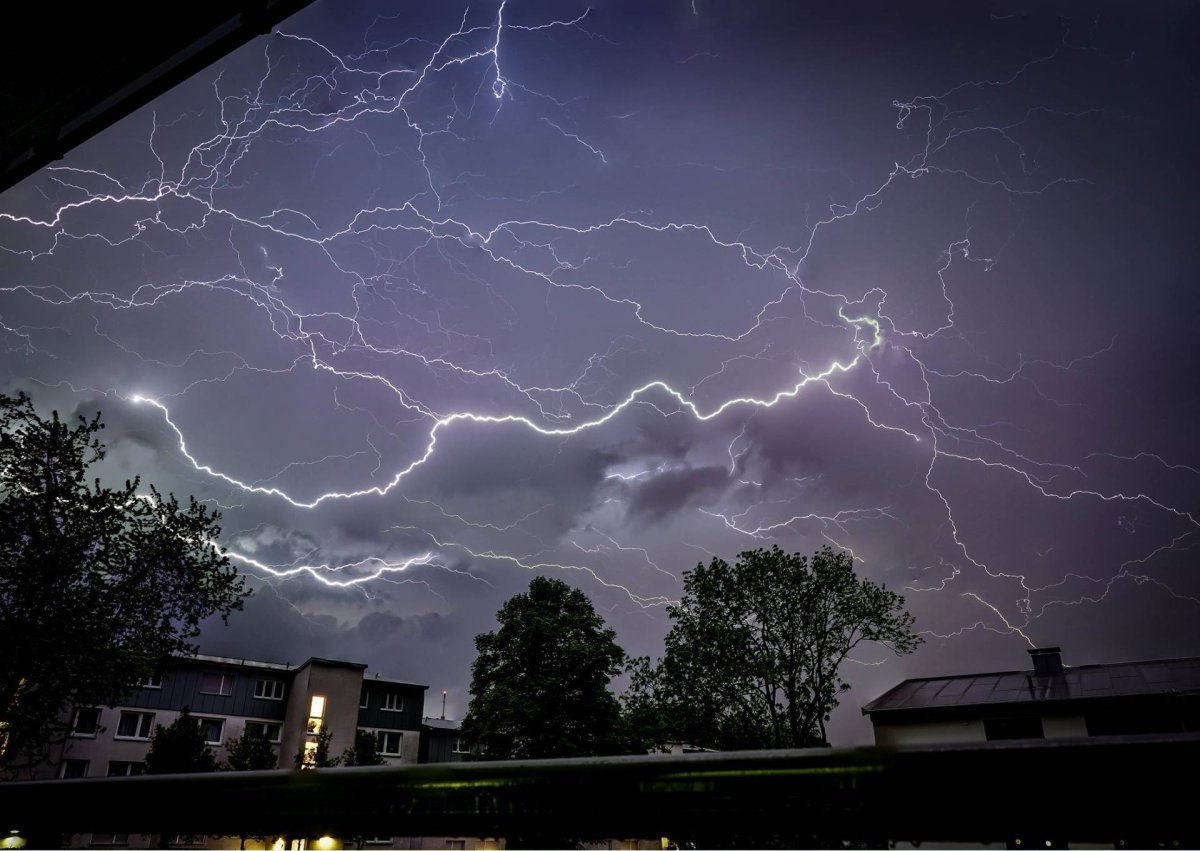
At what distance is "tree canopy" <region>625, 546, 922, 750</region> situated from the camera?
69.7 ft

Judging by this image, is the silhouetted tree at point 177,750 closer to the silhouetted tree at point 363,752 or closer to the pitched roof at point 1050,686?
the silhouetted tree at point 363,752

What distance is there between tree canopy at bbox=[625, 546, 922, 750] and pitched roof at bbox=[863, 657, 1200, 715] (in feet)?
6.41

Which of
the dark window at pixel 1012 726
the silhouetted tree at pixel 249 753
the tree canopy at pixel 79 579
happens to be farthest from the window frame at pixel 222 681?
the dark window at pixel 1012 726

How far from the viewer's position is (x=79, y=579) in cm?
1266

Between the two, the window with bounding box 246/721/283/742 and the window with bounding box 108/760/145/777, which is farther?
the window with bounding box 246/721/283/742

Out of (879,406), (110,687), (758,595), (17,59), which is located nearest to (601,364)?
(879,406)

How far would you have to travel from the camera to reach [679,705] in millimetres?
22281

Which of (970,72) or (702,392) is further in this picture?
(702,392)

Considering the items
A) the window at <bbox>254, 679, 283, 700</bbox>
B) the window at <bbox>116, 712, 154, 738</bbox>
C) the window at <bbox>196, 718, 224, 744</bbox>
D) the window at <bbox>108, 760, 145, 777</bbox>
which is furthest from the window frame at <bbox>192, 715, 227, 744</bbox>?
the window at <bbox>108, 760, 145, 777</bbox>

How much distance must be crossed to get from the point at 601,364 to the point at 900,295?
1901 centimetres

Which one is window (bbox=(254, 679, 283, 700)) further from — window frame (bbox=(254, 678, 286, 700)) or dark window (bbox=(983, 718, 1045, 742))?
dark window (bbox=(983, 718, 1045, 742))

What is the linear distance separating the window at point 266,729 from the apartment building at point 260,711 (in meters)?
0.05

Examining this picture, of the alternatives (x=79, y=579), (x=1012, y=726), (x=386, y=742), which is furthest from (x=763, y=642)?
(x=386, y=742)

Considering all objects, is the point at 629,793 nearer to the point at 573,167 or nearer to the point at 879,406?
the point at 879,406
